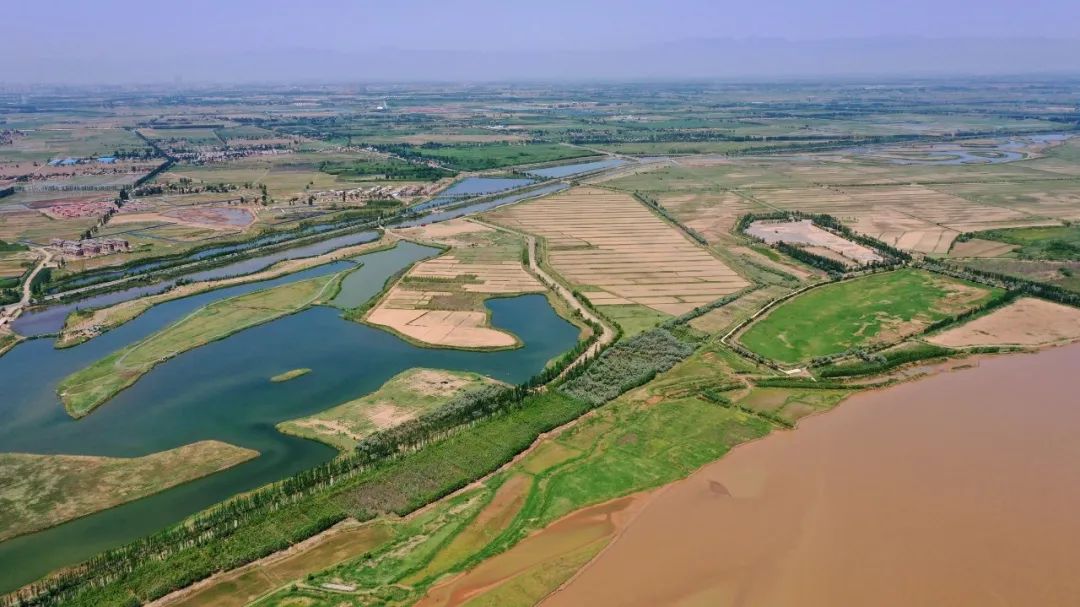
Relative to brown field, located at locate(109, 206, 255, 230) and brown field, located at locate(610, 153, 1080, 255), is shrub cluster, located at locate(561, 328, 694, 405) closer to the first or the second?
brown field, located at locate(610, 153, 1080, 255)

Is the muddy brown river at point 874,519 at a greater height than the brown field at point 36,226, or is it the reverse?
the brown field at point 36,226

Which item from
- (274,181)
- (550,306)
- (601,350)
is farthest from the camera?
(274,181)

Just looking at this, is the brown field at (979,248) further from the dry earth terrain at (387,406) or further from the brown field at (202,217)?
the brown field at (202,217)

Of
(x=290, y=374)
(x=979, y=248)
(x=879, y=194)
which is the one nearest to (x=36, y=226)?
(x=290, y=374)

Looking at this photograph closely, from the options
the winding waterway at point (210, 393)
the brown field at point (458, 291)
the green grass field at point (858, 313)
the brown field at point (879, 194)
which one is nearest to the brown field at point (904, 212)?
the brown field at point (879, 194)

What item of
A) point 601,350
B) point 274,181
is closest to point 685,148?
point 274,181

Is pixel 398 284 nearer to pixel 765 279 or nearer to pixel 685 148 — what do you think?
pixel 765 279
